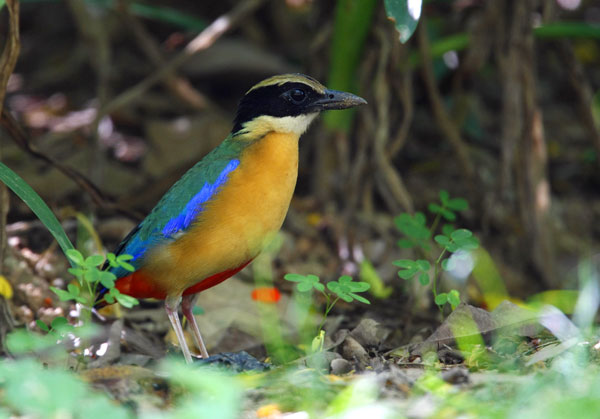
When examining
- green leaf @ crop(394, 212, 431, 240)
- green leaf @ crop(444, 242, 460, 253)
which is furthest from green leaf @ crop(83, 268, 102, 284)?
green leaf @ crop(394, 212, 431, 240)

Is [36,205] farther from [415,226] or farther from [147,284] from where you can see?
[415,226]

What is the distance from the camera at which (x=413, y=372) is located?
3.42m

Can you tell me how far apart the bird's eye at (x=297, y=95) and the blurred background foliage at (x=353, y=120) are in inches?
56.6

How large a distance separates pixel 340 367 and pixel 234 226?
3.02ft

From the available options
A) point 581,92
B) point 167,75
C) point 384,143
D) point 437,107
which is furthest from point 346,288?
point 167,75

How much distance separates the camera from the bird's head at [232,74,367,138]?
4.54 m

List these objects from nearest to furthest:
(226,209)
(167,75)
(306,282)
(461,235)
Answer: (306,282) < (226,209) < (461,235) < (167,75)

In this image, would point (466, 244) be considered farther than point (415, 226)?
No

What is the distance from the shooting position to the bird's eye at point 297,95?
4609 mm

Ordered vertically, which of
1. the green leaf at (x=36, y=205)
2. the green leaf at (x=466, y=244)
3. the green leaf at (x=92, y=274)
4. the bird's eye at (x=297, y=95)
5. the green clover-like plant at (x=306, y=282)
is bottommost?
the green leaf at (x=466, y=244)

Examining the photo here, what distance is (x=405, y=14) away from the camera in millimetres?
4195

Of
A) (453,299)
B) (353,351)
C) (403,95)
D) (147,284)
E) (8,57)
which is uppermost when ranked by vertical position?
(8,57)

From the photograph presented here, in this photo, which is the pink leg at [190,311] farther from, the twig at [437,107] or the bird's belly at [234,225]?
the twig at [437,107]

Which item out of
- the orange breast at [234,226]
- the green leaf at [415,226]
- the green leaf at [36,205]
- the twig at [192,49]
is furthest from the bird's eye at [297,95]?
the twig at [192,49]
